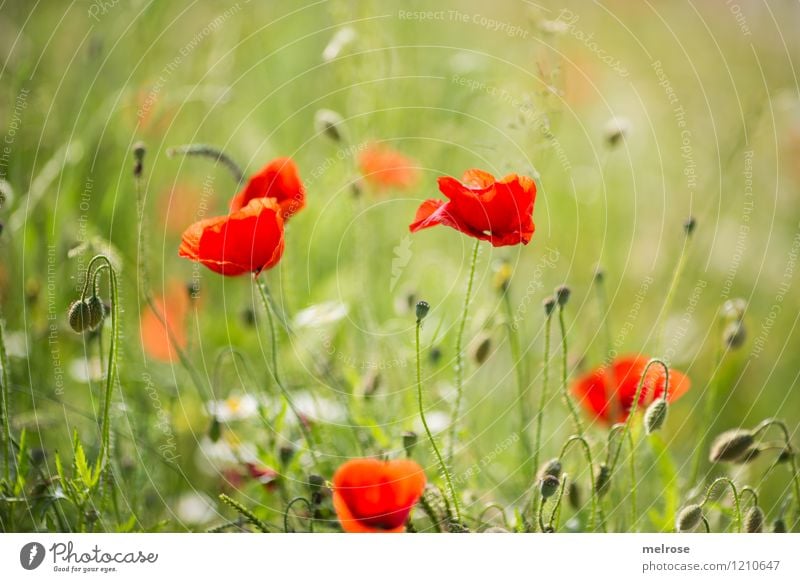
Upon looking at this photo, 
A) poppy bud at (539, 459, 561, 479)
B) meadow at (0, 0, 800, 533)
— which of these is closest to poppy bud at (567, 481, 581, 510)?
meadow at (0, 0, 800, 533)

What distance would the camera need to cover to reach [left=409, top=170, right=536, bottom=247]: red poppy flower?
744mm

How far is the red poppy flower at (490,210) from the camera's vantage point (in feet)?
2.44

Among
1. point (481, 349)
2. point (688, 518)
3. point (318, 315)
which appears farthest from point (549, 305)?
point (318, 315)

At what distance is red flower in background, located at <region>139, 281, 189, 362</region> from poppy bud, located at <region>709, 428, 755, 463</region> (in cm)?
65

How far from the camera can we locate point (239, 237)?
0.76 meters

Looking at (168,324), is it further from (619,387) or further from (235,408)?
(619,387)

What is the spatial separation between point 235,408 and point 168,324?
19 centimetres

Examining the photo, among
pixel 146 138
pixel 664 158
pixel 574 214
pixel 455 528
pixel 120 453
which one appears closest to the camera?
pixel 455 528

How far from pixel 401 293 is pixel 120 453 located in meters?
0.49

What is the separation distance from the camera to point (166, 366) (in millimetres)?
1278

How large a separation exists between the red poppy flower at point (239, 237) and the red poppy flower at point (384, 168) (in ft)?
1.29
